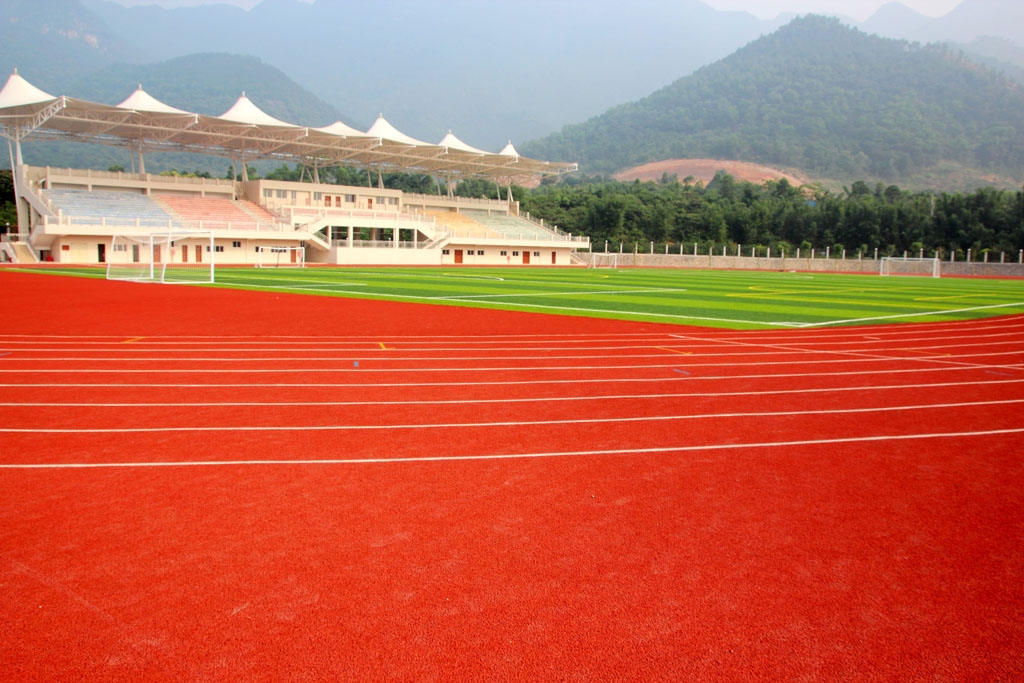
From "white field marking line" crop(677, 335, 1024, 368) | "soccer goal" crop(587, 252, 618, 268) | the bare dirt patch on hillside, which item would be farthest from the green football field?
the bare dirt patch on hillside

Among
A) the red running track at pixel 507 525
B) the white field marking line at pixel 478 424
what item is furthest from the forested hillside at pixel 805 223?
the red running track at pixel 507 525

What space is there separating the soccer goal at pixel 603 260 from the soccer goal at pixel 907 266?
21.3m

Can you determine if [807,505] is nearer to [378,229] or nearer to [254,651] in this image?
[254,651]

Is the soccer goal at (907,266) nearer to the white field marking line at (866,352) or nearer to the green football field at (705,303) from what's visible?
the green football field at (705,303)

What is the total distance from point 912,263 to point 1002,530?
63.8 metres

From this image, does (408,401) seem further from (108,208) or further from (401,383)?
(108,208)

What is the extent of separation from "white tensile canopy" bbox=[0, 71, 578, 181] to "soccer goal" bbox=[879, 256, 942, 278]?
31382 millimetres

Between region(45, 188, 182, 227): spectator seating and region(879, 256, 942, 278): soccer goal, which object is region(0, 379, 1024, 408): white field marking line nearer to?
region(45, 188, 182, 227): spectator seating

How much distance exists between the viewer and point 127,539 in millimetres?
4309

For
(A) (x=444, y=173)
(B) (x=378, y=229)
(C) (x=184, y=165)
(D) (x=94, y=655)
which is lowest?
(D) (x=94, y=655)

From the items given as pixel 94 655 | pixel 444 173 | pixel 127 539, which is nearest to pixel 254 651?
pixel 94 655

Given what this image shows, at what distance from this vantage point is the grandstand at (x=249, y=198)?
4800 cm

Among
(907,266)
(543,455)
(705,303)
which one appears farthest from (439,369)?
(907,266)

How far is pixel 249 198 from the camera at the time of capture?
202 ft
